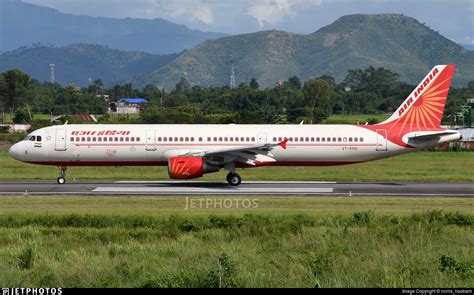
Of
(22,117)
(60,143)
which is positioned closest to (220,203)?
(60,143)

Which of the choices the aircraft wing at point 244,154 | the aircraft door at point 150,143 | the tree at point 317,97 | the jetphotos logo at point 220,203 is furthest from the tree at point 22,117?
the jetphotos logo at point 220,203

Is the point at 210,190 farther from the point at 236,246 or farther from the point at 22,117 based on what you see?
the point at 22,117

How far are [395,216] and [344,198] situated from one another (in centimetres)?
809

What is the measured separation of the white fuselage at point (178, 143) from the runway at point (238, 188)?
1.48 m

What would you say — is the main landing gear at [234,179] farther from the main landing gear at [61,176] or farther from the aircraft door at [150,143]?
the main landing gear at [61,176]

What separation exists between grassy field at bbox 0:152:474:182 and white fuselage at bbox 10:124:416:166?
2.94 meters

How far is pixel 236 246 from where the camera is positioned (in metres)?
23.0

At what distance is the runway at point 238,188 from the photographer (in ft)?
131

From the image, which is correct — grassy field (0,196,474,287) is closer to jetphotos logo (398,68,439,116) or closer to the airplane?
the airplane

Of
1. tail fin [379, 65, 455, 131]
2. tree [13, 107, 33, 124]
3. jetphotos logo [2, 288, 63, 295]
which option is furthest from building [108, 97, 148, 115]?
jetphotos logo [2, 288, 63, 295]

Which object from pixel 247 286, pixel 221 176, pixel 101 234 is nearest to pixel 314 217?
pixel 101 234

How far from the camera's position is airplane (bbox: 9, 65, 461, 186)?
44219 millimetres

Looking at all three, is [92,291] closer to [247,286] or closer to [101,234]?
[247,286]

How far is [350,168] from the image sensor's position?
2169 inches
